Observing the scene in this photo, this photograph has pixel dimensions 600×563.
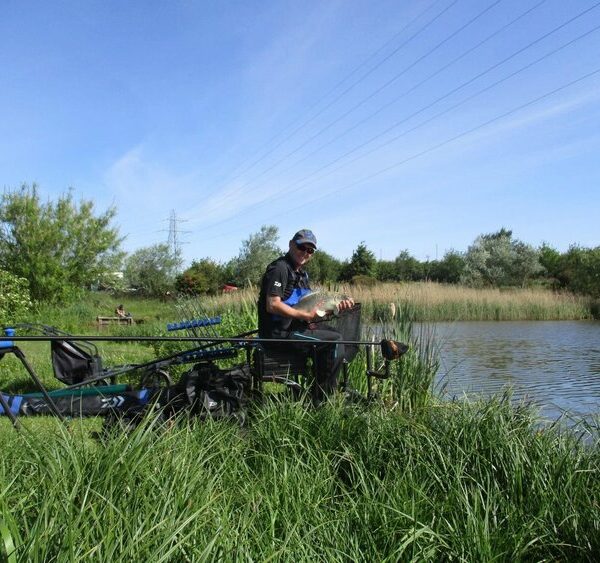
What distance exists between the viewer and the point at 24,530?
7.08 feet

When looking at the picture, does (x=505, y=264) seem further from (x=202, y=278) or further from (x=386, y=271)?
(x=202, y=278)

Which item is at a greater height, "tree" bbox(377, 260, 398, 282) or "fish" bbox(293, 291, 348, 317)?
"tree" bbox(377, 260, 398, 282)

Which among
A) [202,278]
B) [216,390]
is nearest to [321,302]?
[216,390]

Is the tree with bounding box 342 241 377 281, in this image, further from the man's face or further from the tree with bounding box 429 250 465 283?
the man's face

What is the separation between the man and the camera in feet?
15.1

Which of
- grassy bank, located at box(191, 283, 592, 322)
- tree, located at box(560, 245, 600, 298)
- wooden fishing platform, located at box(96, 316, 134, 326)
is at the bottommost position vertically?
wooden fishing platform, located at box(96, 316, 134, 326)

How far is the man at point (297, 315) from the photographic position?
4.59m

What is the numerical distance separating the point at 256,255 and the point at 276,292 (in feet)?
119

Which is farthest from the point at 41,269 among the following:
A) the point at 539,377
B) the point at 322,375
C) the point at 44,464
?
the point at 44,464

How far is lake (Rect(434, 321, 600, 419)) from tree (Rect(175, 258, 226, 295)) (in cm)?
1564

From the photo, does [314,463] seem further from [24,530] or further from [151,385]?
[151,385]

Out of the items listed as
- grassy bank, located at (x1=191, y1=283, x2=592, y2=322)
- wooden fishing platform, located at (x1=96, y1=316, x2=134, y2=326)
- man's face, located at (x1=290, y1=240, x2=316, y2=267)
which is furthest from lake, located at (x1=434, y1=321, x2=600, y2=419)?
wooden fishing platform, located at (x1=96, y1=316, x2=134, y2=326)

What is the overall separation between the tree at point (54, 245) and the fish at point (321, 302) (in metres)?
16.8

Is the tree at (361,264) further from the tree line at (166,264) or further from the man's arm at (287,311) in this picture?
the man's arm at (287,311)
